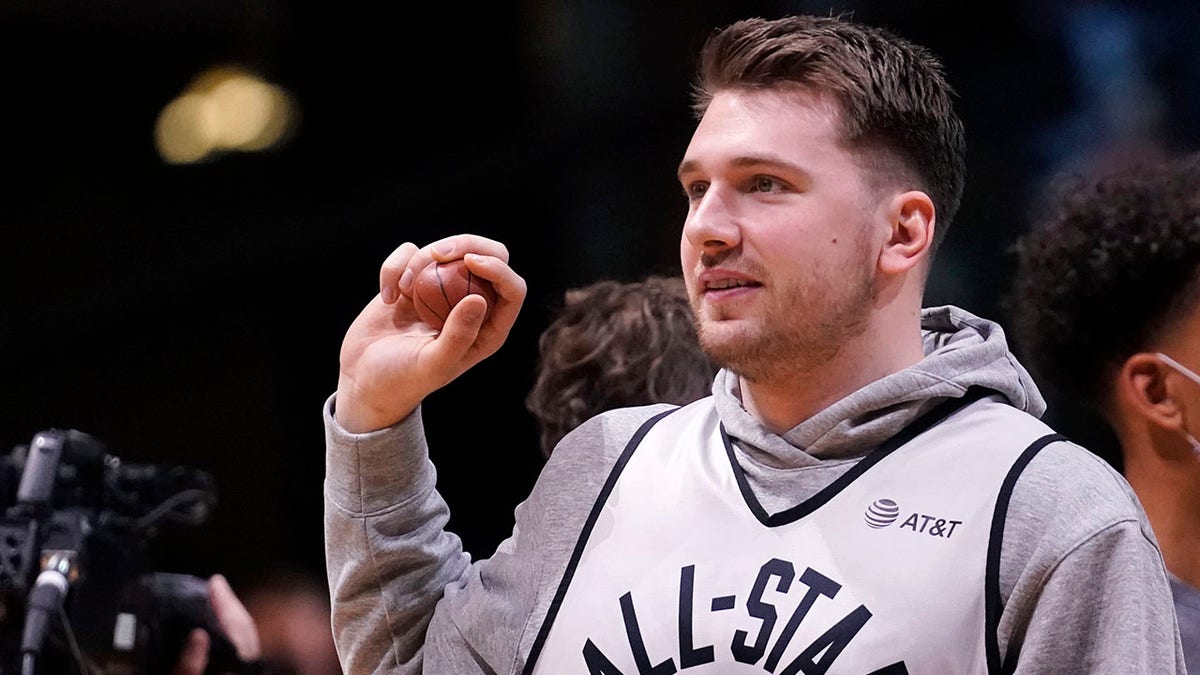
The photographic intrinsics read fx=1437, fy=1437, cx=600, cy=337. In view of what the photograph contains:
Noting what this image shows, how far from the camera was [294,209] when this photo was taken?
384cm

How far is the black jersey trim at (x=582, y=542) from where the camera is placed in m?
1.52

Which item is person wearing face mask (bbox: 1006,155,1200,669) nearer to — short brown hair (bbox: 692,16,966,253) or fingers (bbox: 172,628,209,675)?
short brown hair (bbox: 692,16,966,253)

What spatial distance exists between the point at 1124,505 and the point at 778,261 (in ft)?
1.35

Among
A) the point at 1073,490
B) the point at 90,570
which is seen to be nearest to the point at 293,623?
the point at 90,570

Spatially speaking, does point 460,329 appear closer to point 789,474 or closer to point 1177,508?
point 789,474

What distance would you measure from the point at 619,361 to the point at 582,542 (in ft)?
2.27

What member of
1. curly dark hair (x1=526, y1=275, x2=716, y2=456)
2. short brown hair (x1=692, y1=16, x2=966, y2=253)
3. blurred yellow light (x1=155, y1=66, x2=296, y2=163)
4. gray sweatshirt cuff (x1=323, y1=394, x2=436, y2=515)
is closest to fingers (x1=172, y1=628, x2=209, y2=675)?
curly dark hair (x1=526, y1=275, x2=716, y2=456)

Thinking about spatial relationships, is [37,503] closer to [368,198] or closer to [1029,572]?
[1029,572]

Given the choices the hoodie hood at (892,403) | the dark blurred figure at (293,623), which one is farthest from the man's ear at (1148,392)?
the dark blurred figure at (293,623)

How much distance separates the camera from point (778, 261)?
4.86 feet

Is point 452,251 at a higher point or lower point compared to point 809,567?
higher

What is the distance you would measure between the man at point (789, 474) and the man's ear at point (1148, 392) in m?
0.43

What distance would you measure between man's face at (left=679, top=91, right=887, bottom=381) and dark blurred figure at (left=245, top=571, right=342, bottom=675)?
1.18 metres

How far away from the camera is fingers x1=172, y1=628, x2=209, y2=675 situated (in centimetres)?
219
